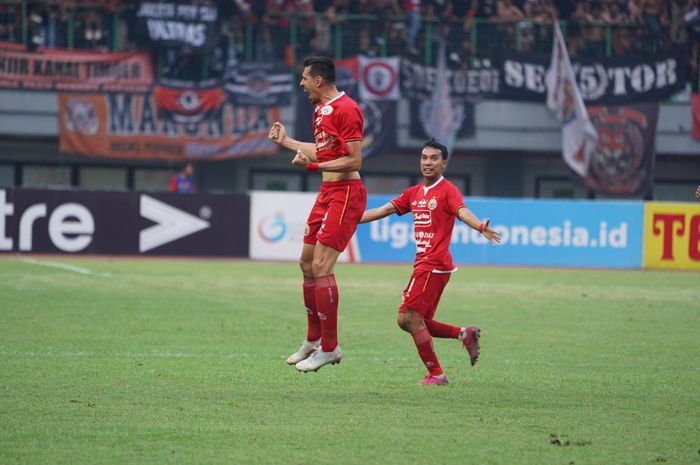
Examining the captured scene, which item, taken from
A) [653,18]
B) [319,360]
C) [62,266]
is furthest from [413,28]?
[319,360]

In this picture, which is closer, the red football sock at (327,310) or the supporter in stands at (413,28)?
the red football sock at (327,310)

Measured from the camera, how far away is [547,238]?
86.0 feet

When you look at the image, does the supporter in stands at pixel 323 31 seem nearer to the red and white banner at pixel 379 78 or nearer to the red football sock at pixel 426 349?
the red and white banner at pixel 379 78

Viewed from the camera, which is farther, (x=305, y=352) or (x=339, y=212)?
(x=305, y=352)

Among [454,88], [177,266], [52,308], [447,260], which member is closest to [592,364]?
[447,260]

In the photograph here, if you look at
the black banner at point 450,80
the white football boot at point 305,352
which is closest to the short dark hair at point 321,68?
the white football boot at point 305,352

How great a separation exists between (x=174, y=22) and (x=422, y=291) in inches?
878

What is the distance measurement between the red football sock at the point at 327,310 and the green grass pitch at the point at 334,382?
0.41 metres

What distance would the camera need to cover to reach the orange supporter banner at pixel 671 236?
25656 mm

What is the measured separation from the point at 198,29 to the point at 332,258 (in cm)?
2203

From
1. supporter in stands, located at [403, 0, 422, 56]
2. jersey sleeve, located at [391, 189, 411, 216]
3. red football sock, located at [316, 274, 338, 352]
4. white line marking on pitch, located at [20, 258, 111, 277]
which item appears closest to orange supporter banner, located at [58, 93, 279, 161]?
supporter in stands, located at [403, 0, 422, 56]

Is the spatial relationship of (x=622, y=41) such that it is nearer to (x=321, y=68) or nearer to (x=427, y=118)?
(x=427, y=118)

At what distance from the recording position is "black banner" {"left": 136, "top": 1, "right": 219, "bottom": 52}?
30.6m

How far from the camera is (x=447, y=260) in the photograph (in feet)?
32.0
